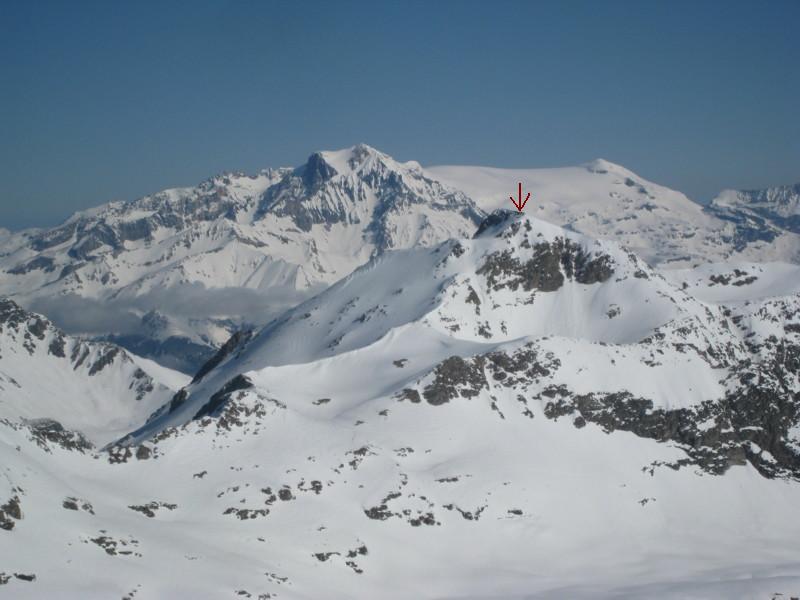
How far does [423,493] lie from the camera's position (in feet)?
491

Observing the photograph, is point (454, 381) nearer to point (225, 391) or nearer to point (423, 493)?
point (423, 493)

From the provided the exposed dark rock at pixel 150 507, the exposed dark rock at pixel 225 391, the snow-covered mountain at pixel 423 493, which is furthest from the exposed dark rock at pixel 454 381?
the exposed dark rock at pixel 150 507

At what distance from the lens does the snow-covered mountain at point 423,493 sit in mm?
111812

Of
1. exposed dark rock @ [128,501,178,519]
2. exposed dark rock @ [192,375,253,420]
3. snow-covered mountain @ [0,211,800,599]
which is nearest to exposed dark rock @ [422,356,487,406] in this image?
snow-covered mountain @ [0,211,800,599]

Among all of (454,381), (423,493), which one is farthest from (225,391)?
(423,493)

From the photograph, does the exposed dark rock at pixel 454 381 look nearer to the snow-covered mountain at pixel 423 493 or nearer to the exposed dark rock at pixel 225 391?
the snow-covered mountain at pixel 423 493

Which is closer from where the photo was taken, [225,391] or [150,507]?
[150,507]

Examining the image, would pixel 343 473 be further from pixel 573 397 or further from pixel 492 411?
pixel 573 397

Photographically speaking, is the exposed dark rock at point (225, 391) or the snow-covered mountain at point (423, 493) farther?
the exposed dark rock at point (225, 391)

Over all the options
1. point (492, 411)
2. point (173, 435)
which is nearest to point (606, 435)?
point (492, 411)

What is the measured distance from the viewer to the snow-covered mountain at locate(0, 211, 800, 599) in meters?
112

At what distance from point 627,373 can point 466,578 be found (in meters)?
79.3

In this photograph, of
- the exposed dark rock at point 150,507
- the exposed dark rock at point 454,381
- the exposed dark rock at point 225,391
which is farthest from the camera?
the exposed dark rock at point 454,381

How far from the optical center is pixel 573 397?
18875cm
